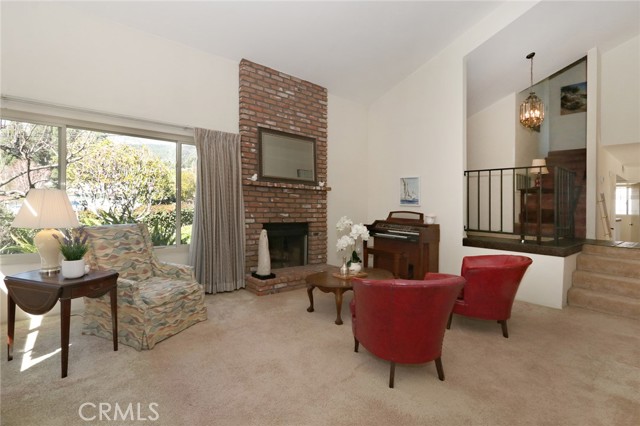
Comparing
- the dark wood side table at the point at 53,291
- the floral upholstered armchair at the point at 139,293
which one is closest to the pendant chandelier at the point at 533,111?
the floral upholstered armchair at the point at 139,293

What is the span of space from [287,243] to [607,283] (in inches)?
172

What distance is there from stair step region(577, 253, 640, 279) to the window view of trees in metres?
5.47

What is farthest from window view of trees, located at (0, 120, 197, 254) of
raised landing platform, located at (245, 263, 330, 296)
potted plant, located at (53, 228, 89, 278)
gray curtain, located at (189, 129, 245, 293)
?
potted plant, located at (53, 228, 89, 278)

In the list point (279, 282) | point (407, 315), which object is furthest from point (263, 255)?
point (407, 315)

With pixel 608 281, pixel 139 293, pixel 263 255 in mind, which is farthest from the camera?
pixel 263 255

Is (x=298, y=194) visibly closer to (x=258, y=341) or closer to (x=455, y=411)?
(x=258, y=341)

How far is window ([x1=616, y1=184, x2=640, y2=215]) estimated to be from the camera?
26.9ft

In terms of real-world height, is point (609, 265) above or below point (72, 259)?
below

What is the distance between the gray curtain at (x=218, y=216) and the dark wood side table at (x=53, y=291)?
1610 millimetres

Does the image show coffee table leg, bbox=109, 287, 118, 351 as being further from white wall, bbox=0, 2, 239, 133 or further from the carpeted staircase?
the carpeted staircase

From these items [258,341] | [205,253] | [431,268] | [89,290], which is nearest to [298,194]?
[205,253]

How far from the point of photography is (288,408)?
1836 mm

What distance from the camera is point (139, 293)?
2686 mm

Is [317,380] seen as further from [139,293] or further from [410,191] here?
[410,191]
